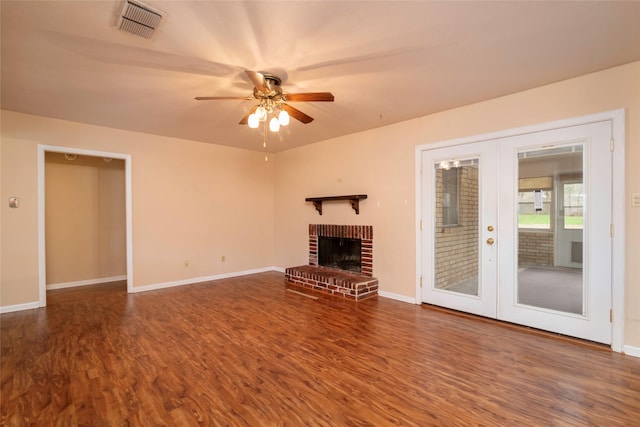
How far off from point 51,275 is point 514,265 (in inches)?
283

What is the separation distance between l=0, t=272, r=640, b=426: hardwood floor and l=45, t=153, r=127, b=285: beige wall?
184cm

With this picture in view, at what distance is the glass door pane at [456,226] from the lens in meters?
3.70

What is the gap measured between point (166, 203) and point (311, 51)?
13.0ft

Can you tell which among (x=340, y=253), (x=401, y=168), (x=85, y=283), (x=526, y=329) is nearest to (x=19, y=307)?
(x=85, y=283)

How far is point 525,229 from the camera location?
3.30 m

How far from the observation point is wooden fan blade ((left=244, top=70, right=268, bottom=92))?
2.42 m

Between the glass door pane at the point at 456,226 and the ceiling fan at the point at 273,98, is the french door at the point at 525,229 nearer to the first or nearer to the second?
the glass door pane at the point at 456,226

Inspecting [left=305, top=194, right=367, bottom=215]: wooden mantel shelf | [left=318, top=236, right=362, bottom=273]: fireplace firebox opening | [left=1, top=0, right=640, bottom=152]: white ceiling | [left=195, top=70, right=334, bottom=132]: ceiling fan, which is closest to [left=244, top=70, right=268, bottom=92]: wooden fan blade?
[left=195, top=70, right=334, bottom=132]: ceiling fan

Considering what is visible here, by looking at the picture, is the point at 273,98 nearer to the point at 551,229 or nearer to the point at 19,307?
the point at 551,229

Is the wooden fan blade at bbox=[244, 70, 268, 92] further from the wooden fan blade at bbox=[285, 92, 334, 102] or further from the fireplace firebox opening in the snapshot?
the fireplace firebox opening

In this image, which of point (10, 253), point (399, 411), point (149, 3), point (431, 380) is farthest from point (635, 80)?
point (10, 253)

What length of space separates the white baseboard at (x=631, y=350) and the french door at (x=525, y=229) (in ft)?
0.45

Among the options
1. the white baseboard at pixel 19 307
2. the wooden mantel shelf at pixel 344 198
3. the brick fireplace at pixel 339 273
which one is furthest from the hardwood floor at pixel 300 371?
the wooden mantel shelf at pixel 344 198

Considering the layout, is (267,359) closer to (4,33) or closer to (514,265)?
(514,265)
